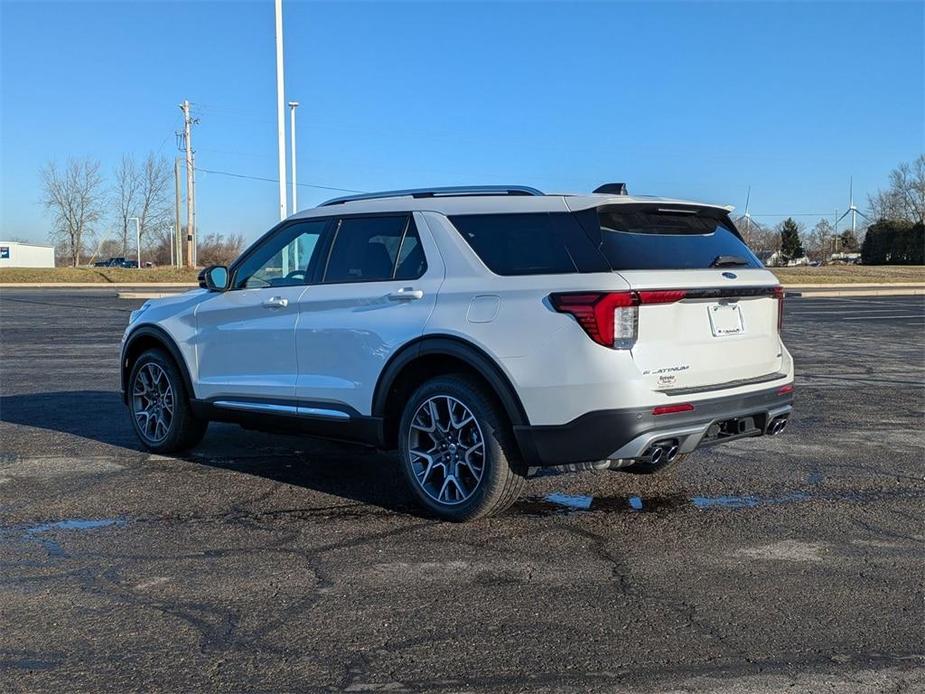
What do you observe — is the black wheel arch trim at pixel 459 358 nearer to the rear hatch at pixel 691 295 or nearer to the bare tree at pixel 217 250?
the rear hatch at pixel 691 295

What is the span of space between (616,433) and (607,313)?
2.03 feet

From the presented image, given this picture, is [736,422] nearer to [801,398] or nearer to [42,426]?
[801,398]

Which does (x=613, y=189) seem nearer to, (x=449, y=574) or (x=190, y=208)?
(x=449, y=574)

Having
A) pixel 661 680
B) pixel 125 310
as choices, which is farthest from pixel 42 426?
pixel 125 310

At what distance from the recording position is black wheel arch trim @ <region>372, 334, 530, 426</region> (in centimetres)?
475

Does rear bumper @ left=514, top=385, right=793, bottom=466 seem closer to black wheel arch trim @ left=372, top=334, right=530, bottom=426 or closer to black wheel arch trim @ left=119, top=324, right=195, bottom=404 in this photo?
black wheel arch trim @ left=372, top=334, right=530, bottom=426

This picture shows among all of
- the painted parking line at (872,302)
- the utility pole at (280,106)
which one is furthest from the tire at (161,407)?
the painted parking line at (872,302)

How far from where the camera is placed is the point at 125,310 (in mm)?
25875

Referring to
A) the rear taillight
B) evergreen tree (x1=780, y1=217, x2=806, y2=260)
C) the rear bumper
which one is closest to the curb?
the rear bumper

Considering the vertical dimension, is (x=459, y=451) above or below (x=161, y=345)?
below

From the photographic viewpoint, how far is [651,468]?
20.2 feet

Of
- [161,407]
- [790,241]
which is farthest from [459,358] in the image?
[790,241]

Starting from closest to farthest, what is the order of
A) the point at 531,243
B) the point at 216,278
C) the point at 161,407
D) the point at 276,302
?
the point at 531,243 → the point at 276,302 → the point at 216,278 → the point at 161,407

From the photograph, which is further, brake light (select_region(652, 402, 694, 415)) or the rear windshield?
the rear windshield
